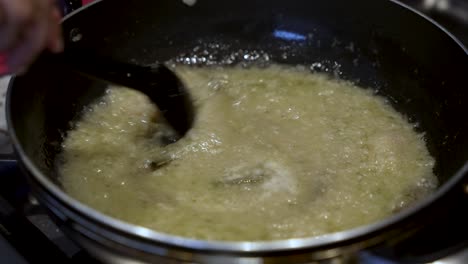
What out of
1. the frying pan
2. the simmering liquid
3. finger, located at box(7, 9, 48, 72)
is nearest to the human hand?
finger, located at box(7, 9, 48, 72)

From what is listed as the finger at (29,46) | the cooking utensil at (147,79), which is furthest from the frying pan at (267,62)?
the finger at (29,46)

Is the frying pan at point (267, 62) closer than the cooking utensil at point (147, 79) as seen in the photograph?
Yes

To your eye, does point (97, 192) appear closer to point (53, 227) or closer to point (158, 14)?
point (53, 227)

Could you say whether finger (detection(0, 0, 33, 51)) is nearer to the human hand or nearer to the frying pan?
the human hand

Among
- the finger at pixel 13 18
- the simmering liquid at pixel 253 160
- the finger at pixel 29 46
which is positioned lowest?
the simmering liquid at pixel 253 160

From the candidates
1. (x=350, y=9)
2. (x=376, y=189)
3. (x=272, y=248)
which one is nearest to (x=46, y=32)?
(x=272, y=248)

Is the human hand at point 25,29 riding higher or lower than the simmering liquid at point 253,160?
higher

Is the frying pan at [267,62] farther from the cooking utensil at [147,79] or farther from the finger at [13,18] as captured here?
the finger at [13,18]
